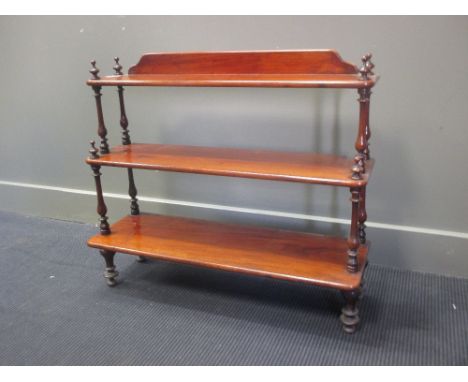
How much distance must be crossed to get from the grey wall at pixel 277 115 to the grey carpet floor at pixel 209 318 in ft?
0.98

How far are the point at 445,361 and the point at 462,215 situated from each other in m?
0.63

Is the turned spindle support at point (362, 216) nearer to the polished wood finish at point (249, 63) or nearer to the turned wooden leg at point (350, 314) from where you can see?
the turned wooden leg at point (350, 314)

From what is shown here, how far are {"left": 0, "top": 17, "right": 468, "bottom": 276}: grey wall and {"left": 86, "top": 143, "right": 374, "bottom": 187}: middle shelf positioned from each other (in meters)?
0.21

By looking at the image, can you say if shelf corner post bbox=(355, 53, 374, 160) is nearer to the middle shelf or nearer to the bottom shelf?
the middle shelf

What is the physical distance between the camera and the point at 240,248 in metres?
1.78

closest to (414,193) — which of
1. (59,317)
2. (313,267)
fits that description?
(313,267)

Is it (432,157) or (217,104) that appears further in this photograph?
(217,104)

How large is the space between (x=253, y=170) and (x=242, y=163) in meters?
0.11

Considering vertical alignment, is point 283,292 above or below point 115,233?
below

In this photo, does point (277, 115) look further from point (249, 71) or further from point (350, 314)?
point (350, 314)

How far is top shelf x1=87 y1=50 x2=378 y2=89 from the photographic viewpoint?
1424 millimetres

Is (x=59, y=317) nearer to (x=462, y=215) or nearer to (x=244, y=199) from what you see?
(x=244, y=199)

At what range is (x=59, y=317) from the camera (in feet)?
5.71

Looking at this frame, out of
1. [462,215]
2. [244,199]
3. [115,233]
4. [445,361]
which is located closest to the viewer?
[445,361]
